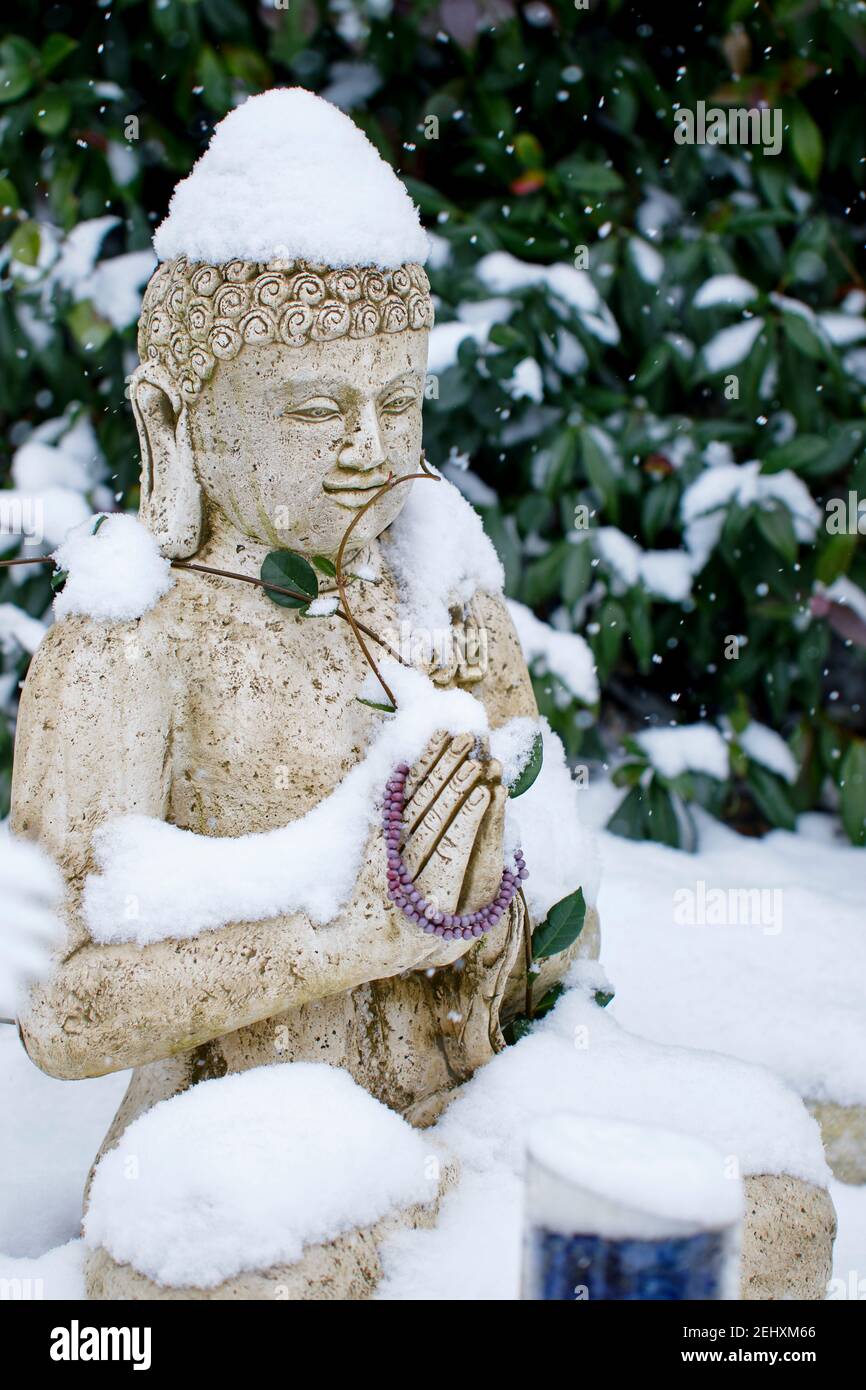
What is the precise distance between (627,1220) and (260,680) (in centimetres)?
75

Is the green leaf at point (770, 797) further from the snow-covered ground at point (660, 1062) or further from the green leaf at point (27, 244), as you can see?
the green leaf at point (27, 244)

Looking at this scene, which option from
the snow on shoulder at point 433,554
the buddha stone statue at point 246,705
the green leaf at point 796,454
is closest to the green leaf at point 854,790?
the green leaf at point 796,454

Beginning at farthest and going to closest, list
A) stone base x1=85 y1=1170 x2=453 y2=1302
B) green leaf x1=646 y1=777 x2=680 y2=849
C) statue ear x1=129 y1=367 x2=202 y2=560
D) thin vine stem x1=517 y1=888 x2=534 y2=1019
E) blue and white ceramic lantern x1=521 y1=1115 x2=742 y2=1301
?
green leaf x1=646 y1=777 x2=680 y2=849, thin vine stem x1=517 y1=888 x2=534 y2=1019, statue ear x1=129 y1=367 x2=202 y2=560, stone base x1=85 y1=1170 x2=453 y2=1302, blue and white ceramic lantern x1=521 y1=1115 x2=742 y2=1301

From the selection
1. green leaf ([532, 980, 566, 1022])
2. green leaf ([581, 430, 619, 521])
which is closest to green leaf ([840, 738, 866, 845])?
green leaf ([581, 430, 619, 521])

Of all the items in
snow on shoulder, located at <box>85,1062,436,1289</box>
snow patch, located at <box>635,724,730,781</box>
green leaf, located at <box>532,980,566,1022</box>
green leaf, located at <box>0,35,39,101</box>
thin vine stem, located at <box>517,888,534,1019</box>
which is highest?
green leaf, located at <box>0,35,39,101</box>

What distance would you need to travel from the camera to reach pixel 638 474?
3.38 m

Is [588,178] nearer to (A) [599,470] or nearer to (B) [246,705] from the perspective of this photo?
(A) [599,470]

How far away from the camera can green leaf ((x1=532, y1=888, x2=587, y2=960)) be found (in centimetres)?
196

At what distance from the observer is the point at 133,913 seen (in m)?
1.61

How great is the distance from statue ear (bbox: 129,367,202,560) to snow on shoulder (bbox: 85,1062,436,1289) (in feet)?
1.87

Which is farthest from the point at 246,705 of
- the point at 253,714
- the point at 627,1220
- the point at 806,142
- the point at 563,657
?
the point at 806,142

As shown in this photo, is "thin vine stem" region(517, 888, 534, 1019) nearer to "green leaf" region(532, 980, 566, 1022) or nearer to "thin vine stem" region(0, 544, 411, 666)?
"green leaf" region(532, 980, 566, 1022)
